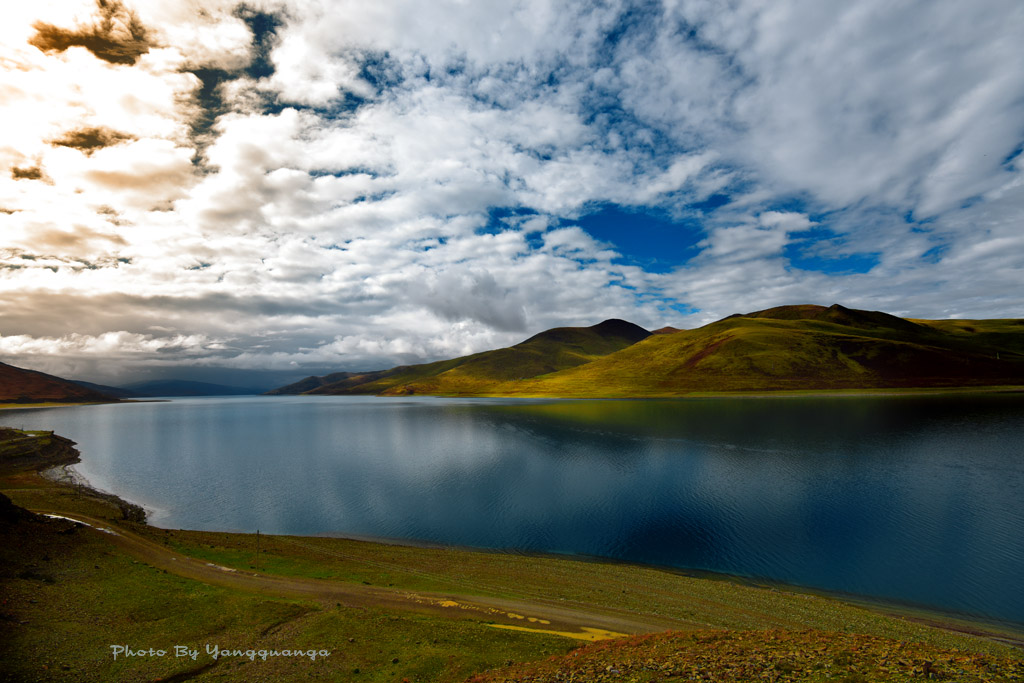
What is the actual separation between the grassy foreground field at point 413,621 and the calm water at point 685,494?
6.80 metres

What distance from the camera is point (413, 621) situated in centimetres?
2156

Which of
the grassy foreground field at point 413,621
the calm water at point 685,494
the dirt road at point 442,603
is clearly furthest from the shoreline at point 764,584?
the dirt road at point 442,603

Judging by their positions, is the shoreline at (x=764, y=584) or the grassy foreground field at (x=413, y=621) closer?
the grassy foreground field at (x=413, y=621)

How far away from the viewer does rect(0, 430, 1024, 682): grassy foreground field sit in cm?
1622

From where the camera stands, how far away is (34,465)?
78.6 meters

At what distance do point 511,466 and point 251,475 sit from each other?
45367mm

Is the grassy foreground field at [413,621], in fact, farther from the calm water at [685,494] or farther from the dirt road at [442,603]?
the calm water at [685,494]

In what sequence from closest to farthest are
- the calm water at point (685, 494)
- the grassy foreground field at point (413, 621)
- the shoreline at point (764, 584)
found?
the grassy foreground field at point (413, 621) < the shoreline at point (764, 584) < the calm water at point (685, 494)

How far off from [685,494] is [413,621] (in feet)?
140

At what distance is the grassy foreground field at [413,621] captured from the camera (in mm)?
16219

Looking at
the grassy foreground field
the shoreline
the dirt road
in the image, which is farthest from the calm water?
the dirt road

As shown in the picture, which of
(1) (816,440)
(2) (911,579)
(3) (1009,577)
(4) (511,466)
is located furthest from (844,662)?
(1) (816,440)

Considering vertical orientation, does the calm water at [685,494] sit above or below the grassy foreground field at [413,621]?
below

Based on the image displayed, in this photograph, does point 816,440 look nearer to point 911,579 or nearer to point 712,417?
point 712,417
